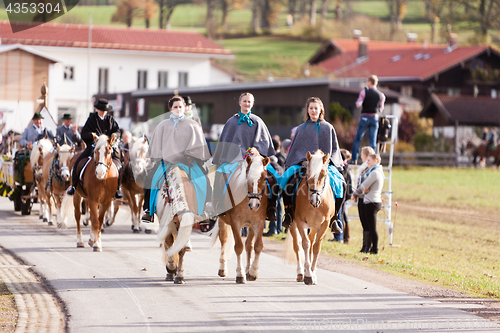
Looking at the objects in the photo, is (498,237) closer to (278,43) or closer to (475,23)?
(475,23)

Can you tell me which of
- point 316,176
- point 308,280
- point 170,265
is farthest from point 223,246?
point 316,176

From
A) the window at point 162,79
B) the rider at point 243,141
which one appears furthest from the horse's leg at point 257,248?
the window at point 162,79

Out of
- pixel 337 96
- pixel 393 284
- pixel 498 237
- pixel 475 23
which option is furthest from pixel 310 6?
pixel 393 284

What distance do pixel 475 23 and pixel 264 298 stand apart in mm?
74024

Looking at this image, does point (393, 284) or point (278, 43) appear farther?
point (278, 43)

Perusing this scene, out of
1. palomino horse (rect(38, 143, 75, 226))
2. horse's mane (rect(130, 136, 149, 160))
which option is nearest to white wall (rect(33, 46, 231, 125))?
palomino horse (rect(38, 143, 75, 226))

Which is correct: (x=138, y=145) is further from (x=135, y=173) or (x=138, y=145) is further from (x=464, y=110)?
(x=464, y=110)

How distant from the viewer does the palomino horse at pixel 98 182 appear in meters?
11.5

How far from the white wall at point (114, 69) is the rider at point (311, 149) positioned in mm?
42132

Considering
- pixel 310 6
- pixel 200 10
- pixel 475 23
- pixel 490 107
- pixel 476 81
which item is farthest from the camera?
pixel 310 6

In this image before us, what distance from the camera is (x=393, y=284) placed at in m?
9.78

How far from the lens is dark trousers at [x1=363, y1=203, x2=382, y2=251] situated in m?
13.0

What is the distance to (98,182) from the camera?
39.2ft

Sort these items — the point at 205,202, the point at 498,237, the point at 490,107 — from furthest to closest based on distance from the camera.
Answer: the point at 490,107
the point at 498,237
the point at 205,202
